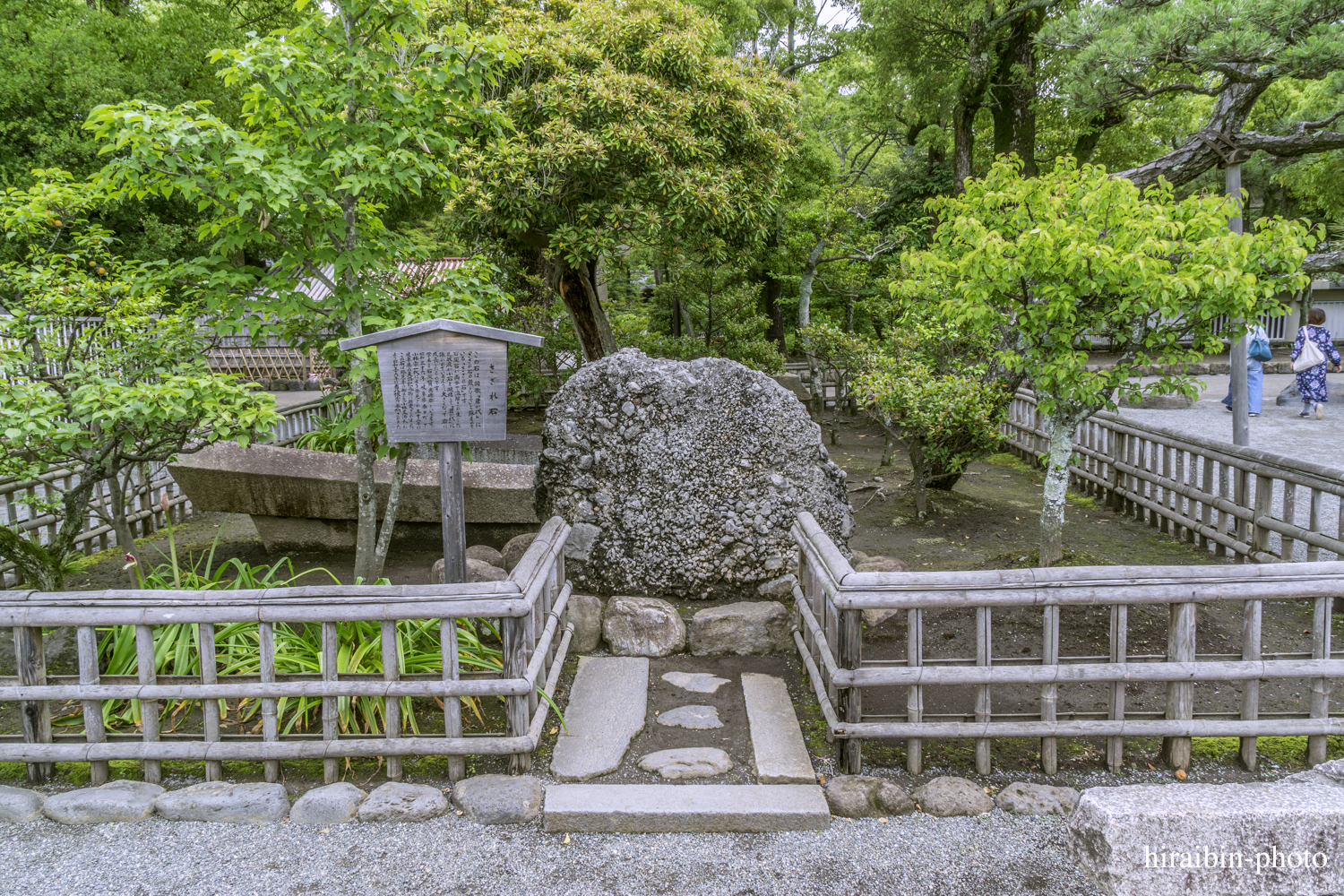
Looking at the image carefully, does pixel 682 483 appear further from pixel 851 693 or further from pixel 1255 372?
pixel 1255 372

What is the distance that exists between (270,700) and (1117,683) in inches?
154

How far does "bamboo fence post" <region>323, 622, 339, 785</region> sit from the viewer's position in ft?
11.9

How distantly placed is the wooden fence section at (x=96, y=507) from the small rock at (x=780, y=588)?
4178mm

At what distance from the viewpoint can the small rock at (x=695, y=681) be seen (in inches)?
183

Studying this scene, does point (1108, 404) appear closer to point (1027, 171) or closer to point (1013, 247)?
point (1013, 247)

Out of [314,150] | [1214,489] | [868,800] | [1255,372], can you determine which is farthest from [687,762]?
[1255,372]

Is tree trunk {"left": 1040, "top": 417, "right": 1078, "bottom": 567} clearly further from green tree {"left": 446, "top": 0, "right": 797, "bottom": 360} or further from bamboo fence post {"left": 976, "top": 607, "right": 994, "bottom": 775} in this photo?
green tree {"left": 446, "top": 0, "right": 797, "bottom": 360}

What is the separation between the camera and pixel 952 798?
3.46 metres

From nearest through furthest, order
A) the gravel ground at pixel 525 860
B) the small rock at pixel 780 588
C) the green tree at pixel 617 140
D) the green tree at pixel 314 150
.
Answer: the gravel ground at pixel 525 860, the green tree at pixel 314 150, the small rock at pixel 780 588, the green tree at pixel 617 140

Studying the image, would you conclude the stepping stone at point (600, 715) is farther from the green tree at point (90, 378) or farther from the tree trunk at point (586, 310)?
the tree trunk at point (586, 310)

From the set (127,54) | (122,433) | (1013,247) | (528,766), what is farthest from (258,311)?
(127,54)

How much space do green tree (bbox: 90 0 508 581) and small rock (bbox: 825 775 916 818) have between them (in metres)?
3.28

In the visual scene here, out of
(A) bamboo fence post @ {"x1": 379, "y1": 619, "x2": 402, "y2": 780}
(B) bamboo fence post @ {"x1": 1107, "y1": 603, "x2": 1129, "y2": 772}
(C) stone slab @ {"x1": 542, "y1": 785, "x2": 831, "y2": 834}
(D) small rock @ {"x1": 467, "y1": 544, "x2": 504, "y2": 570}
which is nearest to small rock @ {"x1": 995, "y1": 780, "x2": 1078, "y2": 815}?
(B) bamboo fence post @ {"x1": 1107, "y1": 603, "x2": 1129, "y2": 772}

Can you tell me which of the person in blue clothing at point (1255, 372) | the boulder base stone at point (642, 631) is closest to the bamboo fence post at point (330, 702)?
the boulder base stone at point (642, 631)
